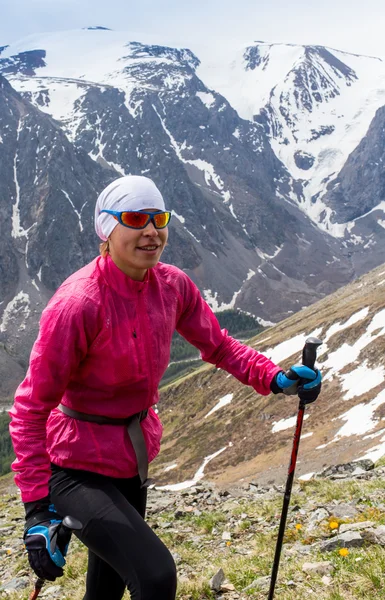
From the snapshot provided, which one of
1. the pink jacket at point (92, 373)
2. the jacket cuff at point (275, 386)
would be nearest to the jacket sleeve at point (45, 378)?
the pink jacket at point (92, 373)

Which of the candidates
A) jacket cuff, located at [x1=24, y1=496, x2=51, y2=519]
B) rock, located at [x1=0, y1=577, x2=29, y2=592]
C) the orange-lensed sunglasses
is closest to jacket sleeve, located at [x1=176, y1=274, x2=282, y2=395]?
the orange-lensed sunglasses

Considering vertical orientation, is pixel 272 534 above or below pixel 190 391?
above

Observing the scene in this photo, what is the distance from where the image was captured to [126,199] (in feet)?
18.9

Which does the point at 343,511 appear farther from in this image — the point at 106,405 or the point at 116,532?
the point at 106,405

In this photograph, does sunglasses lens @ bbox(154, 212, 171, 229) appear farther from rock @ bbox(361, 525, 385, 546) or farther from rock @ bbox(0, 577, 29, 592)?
rock @ bbox(0, 577, 29, 592)

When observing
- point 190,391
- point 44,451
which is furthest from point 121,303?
point 190,391

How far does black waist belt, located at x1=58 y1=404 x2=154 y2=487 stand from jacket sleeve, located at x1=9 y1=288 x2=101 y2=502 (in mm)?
340

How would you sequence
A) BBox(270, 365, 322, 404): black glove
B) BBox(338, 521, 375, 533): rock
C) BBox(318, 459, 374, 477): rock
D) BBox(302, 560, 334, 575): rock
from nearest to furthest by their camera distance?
BBox(270, 365, 322, 404): black glove, BBox(302, 560, 334, 575): rock, BBox(338, 521, 375, 533): rock, BBox(318, 459, 374, 477): rock

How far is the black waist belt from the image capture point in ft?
18.0

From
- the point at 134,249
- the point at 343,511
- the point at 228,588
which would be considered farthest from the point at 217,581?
the point at 134,249

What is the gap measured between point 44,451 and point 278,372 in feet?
9.88

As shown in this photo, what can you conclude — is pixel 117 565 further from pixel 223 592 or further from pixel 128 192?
pixel 128 192

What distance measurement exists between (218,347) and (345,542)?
3.61m

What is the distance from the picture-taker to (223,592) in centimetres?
743
